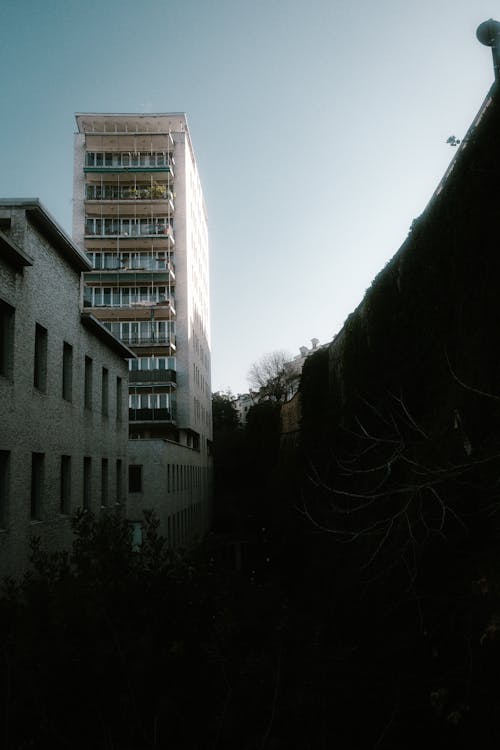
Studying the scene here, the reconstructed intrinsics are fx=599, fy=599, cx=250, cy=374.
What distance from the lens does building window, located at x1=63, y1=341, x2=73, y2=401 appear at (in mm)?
16148

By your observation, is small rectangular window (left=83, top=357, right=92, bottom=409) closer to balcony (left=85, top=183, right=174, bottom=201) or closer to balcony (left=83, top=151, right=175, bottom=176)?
balcony (left=85, top=183, right=174, bottom=201)

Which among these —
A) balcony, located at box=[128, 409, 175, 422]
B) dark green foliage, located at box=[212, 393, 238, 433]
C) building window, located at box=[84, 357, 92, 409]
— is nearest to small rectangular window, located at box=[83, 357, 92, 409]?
building window, located at box=[84, 357, 92, 409]

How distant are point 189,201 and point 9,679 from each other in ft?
135

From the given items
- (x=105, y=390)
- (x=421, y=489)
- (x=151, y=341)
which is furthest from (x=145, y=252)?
(x=421, y=489)

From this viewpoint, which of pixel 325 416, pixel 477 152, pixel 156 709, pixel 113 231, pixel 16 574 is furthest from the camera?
pixel 113 231

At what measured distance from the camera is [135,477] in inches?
1048

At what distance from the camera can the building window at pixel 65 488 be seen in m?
15.7

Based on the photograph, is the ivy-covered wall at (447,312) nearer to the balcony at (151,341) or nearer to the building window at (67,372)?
the building window at (67,372)

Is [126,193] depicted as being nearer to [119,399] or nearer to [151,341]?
[151,341]

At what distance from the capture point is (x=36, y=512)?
13.7m

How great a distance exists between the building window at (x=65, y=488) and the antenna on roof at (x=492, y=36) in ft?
42.4

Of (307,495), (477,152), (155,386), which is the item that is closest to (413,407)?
(477,152)

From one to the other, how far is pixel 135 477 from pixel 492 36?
71.9 feet

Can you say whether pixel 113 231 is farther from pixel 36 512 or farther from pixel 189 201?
pixel 36 512
